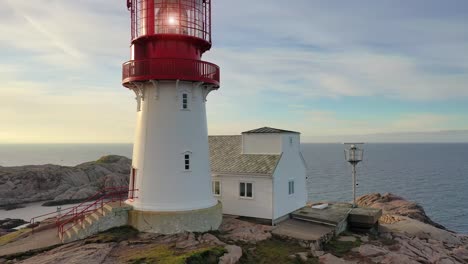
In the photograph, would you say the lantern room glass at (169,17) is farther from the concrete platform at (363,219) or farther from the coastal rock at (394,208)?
the coastal rock at (394,208)

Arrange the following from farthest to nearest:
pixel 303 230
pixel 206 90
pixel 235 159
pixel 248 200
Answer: pixel 235 159
pixel 248 200
pixel 303 230
pixel 206 90

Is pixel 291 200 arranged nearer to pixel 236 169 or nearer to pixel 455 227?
pixel 236 169

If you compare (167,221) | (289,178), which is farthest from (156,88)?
(289,178)

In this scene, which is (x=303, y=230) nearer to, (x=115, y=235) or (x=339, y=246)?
(x=339, y=246)

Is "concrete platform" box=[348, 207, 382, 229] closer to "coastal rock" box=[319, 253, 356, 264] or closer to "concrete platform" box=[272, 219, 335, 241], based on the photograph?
"concrete platform" box=[272, 219, 335, 241]

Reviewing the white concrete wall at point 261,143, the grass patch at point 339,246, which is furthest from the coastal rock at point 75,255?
the white concrete wall at point 261,143

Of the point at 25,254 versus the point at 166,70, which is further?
the point at 166,70
